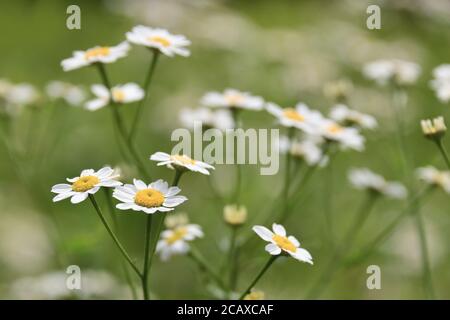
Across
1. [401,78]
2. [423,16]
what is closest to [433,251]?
[401,78]

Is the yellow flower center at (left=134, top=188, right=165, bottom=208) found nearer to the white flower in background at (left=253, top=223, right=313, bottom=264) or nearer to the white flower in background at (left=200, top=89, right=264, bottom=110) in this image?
the white flower in background at (left=253, top=223, right=313, bottom=264)

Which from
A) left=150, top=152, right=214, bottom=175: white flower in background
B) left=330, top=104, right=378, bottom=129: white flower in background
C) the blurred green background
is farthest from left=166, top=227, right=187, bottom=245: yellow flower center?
left=330, top=104, right=378, bottom=129: white flower in background

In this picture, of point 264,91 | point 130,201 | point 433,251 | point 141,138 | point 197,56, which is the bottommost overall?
point 433,251

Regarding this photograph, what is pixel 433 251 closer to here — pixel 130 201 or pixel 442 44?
pixel 130 201

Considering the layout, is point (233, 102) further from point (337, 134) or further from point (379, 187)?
point (379, 187)

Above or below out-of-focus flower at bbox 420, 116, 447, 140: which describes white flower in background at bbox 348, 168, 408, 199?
below
